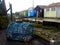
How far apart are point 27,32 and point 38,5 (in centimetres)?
2650

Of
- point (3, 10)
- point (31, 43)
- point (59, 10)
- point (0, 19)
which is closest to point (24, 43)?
point (31, 43)

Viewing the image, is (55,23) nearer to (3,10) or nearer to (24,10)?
(3,10)

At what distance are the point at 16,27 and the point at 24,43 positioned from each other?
1567 mm

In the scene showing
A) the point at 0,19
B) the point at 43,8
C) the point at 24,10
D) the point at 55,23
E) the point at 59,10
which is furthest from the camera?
the point at 24,10

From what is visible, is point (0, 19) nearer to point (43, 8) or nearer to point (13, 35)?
point (13, 35)

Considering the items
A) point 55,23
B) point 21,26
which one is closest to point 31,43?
point 21,26

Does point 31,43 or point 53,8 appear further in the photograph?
point 53,8

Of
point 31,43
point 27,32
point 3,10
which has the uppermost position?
point 3,10

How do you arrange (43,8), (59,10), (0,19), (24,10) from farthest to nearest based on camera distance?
(24,10), (43,8), (59,10), (0,19)

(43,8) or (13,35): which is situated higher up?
(43,8)

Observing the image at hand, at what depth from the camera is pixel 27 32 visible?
10.7m

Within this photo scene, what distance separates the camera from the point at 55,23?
→ 17.9 m

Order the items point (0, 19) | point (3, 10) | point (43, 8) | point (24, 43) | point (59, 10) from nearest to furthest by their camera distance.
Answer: point (24, 43)
point (0, 19)
point (3, 10)
point (59, 10)
point (43, 8)

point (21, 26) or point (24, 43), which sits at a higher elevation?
point (21, 26)
